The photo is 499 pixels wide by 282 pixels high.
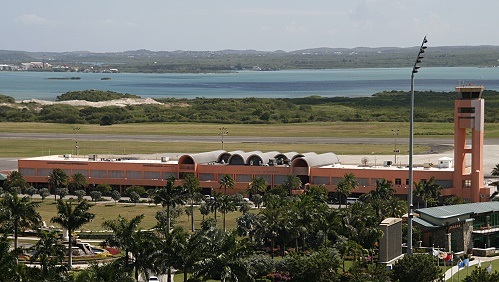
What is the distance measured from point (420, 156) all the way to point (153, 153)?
112 ft

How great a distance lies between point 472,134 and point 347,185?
12.2 meters

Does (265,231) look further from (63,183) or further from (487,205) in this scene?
(63,183)

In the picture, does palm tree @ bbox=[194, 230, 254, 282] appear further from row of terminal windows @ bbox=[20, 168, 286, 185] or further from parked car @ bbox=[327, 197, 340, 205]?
row of terminal windows @ bbox=[20, 168, 286, 185]

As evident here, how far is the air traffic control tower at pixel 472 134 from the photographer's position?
96.9 metres

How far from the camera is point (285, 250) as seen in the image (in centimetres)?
7200

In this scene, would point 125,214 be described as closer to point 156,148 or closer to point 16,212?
point 16,212

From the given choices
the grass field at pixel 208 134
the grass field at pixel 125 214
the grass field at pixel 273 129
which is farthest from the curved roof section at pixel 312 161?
the grass field at pixel 273 129

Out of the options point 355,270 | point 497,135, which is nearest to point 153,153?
point 497,135

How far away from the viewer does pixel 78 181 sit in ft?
355

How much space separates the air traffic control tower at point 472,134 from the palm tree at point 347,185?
31.3 ft

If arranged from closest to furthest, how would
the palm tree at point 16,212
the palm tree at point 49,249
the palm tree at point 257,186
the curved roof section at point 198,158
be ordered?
1. the palm tree at point 49,249
2. the palm tree at point 16,212
3. the palm tree at point 257,186
4. the curved roof section at point 198,158

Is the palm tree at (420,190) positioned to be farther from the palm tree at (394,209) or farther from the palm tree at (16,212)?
the palm tree at (16,212)

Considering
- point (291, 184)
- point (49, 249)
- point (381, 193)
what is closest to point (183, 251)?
point (49, 249)

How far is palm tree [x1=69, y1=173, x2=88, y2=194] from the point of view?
10838 cm
